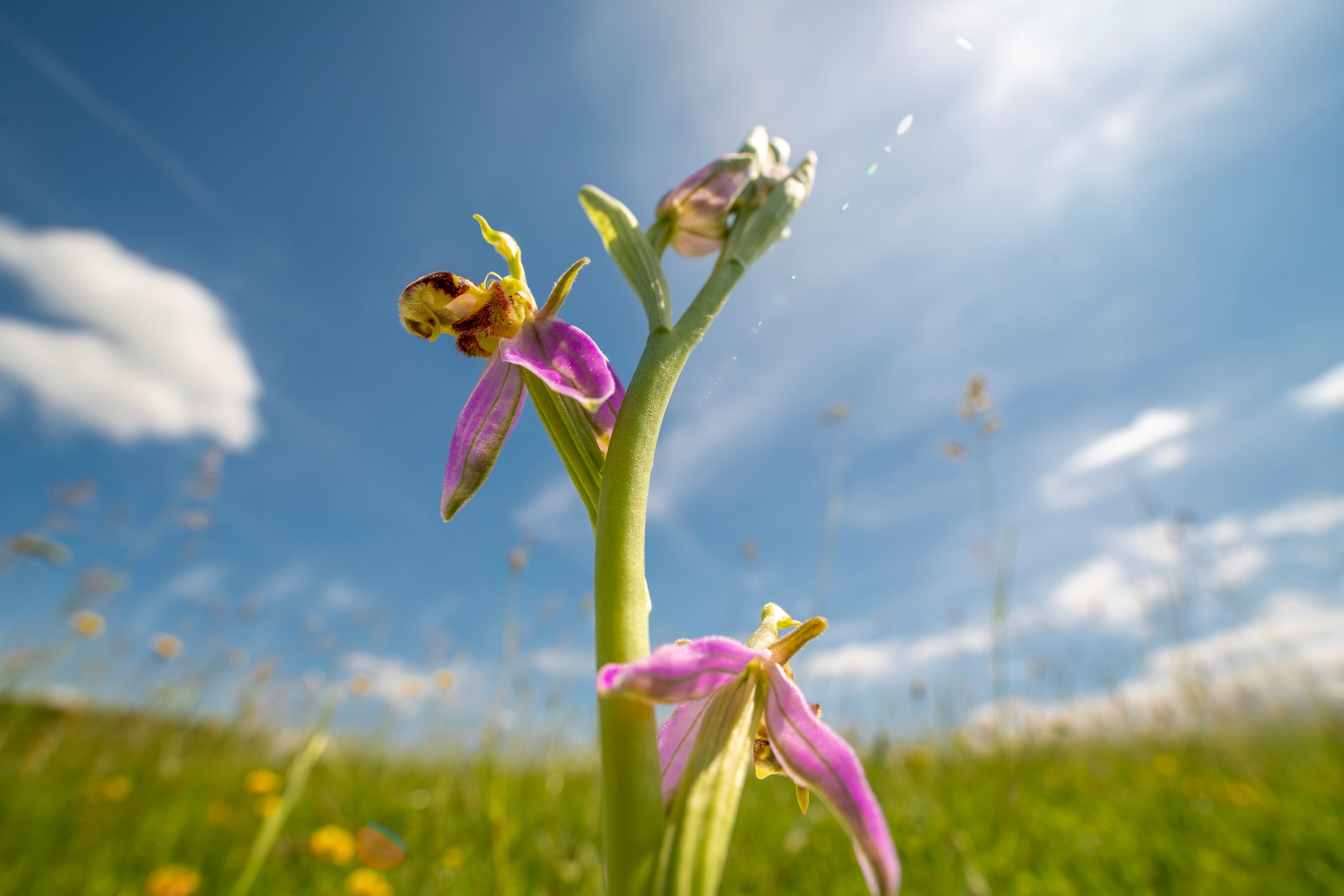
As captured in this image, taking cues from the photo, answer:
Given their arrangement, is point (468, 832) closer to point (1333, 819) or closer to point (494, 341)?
point (494, 341)

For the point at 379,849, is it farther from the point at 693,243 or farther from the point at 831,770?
the point at 693,243

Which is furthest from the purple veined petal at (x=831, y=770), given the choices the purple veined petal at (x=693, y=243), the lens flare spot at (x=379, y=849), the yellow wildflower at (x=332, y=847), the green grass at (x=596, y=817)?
the yellow wildflower at (x=332, y=847)

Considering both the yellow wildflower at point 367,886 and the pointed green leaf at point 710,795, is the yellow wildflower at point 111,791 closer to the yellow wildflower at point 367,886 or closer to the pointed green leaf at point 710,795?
the yellow wildflower at point 367,886

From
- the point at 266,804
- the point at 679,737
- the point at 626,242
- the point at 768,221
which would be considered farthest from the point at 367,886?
the point at 768,221

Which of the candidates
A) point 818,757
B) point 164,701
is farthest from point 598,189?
point 164,701

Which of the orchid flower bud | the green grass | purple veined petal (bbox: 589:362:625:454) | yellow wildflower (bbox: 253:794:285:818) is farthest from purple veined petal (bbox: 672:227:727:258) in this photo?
yellow wildflower (bbox: 253:794:285:818)

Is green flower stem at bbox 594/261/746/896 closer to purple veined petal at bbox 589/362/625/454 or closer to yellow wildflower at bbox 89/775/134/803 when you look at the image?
purple veined petal at bbox 589/362/625/454

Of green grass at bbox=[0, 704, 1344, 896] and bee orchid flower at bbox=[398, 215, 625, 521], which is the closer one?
bee orchid flower at bbox=[398, 215, 625, 521]
